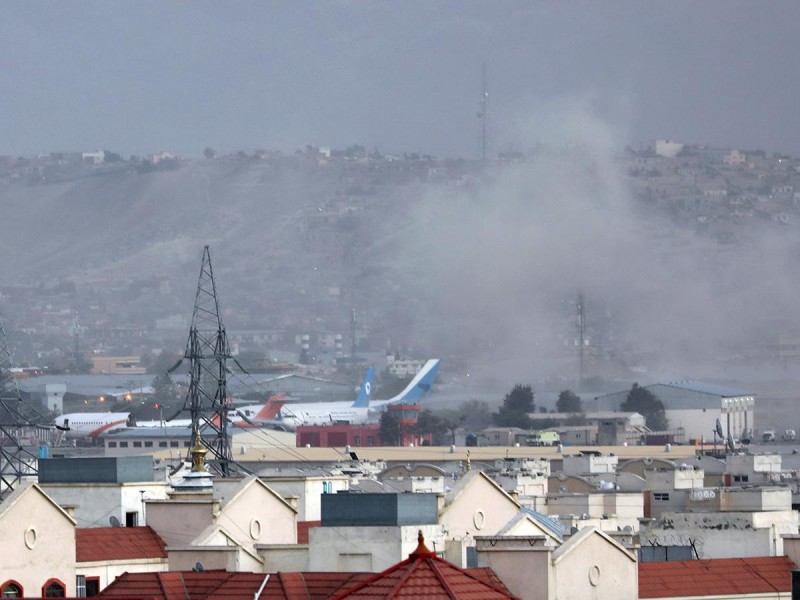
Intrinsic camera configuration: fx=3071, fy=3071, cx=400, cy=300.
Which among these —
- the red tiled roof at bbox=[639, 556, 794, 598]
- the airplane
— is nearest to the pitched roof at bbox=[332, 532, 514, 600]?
the red tiled roof at bbox=[639, 556, 794, 598]

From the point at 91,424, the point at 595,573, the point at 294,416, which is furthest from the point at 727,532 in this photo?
the point at 91,424

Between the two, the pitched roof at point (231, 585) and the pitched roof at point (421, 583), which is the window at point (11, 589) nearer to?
the pitched roof at point (231, 585)

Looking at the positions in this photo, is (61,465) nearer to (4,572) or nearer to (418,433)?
(4,572)

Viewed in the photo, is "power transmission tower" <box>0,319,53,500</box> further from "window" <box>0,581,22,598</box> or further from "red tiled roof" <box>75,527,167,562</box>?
"window" <box>0,581,22,598</box>

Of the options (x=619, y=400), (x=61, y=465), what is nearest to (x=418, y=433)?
(x=619, y=400)

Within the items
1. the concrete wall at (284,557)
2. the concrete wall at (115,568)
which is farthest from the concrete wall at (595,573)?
the concrete wall at (115,568)

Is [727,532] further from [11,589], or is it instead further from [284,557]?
[11,589]
